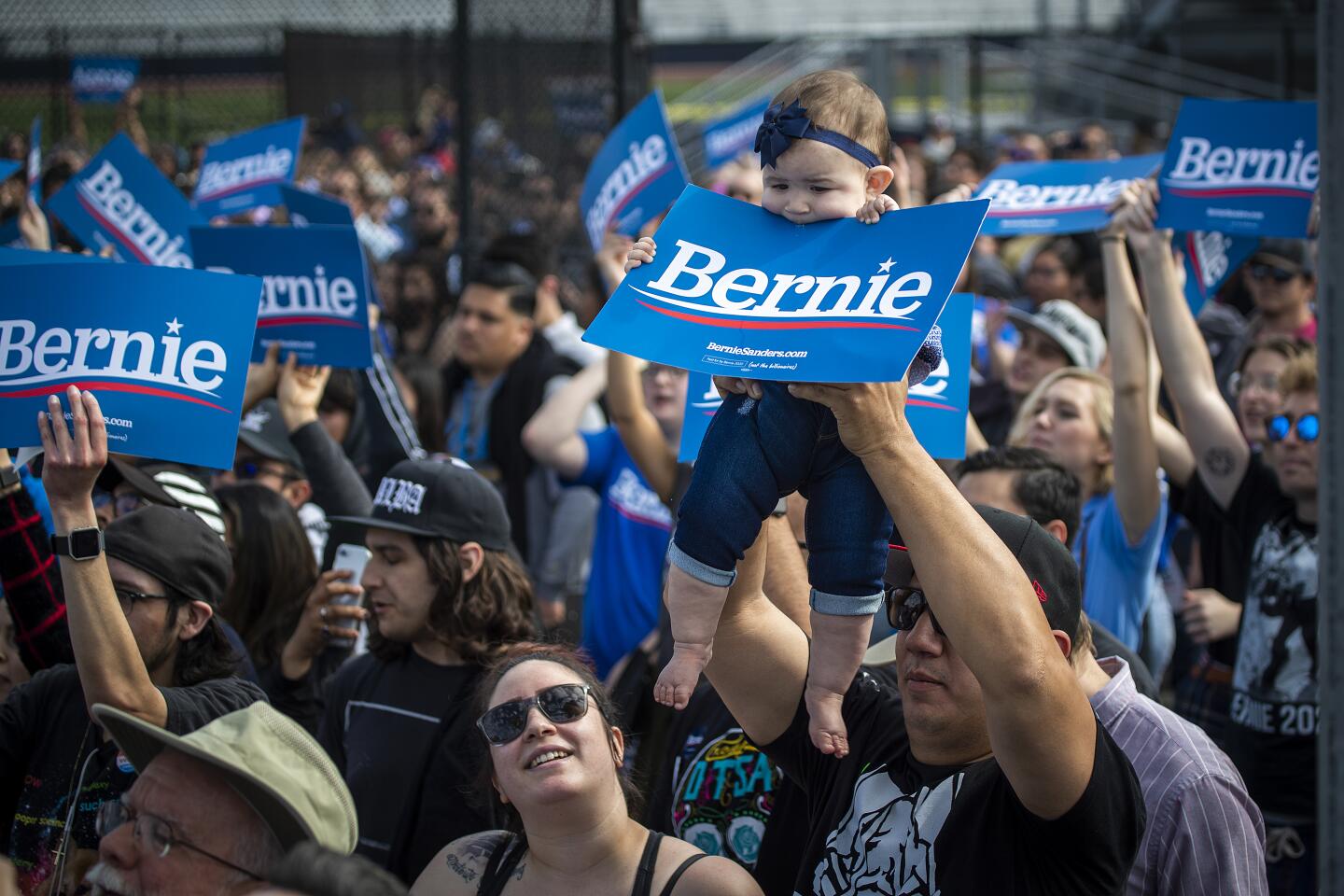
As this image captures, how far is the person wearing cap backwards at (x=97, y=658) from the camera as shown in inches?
120

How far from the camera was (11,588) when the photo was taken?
362 centimetres

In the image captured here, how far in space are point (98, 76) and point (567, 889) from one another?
13.7m

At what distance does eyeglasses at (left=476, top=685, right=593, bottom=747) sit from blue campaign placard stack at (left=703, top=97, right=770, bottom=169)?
5852mm

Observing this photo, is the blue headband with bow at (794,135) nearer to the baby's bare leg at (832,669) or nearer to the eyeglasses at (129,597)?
the baby's bare leg at (832,669)

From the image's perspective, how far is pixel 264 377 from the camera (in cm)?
511

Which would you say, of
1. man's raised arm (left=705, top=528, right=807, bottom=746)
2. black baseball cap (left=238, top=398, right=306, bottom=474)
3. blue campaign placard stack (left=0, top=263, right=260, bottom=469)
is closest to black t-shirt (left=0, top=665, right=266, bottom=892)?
blue campaign placard stack (left=0, top=263, right=260, bottom=469)

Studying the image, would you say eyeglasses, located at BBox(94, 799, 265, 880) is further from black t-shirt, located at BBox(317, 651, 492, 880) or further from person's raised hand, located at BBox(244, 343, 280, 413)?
person's raised hand, located at BBox(244, 343, 280, 413)

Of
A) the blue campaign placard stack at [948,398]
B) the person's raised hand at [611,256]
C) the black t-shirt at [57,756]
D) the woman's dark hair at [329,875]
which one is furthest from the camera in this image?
the person's raised hand at [611,256]

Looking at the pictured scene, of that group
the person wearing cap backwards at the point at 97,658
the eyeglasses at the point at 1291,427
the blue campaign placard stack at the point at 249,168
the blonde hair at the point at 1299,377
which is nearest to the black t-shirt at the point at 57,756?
the person wearing cap backwards at the point at 97,658

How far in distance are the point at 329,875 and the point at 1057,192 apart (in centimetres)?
402

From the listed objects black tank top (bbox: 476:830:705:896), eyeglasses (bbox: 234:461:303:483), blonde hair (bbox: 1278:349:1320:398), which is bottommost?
black tank top (bbox: 476:830:705:896)

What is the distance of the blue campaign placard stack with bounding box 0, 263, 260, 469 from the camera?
338cm

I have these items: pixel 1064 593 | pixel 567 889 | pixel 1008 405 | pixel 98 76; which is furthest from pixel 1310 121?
pixel 98 76

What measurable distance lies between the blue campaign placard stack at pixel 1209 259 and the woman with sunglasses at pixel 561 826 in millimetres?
3159
